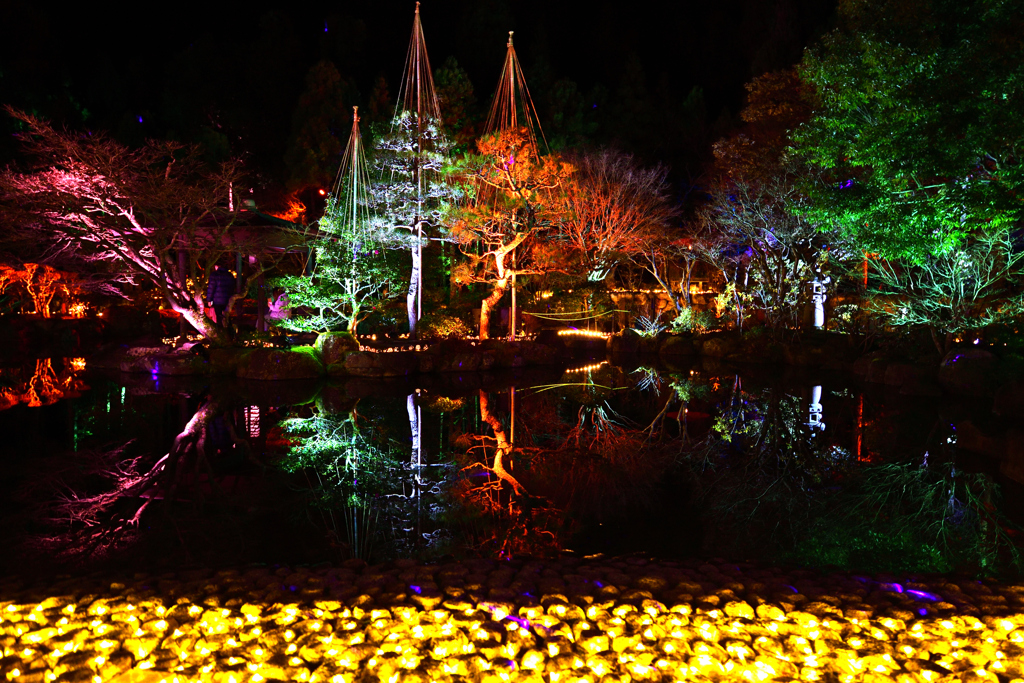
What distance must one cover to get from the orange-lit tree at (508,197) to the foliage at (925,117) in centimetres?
622

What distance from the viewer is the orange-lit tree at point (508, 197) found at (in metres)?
15.5

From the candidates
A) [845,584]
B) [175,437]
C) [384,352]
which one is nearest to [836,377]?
[384,352]

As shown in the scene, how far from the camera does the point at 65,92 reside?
25.9 metres

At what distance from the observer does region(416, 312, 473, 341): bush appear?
17.0 m

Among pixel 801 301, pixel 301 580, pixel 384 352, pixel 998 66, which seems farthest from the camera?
pixel 801 301

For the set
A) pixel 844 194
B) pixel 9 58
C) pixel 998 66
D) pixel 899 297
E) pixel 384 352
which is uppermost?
pixel 9 58

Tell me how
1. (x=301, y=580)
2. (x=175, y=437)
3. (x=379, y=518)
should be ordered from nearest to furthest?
(x=301, y=580) < (x=379, y=518) < (x=175, y=437)

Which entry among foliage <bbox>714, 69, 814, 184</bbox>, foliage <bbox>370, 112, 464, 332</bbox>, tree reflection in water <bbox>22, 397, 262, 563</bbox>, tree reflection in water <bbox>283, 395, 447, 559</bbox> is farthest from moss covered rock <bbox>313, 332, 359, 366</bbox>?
foliage <bbox>714, 69, 814, 184</bbox>

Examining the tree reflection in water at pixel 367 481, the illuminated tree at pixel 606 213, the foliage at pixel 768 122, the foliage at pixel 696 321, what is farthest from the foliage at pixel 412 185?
the foliage at pixel 696 321

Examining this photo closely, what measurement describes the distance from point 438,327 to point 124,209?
7447 mm

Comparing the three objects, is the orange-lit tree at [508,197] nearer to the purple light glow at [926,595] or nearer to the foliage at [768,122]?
the foliage at [768,122]

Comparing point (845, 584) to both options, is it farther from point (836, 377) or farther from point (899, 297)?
point (899, 297)

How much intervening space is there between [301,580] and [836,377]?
1487cm

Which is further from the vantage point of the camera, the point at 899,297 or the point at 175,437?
the point at 899,297
